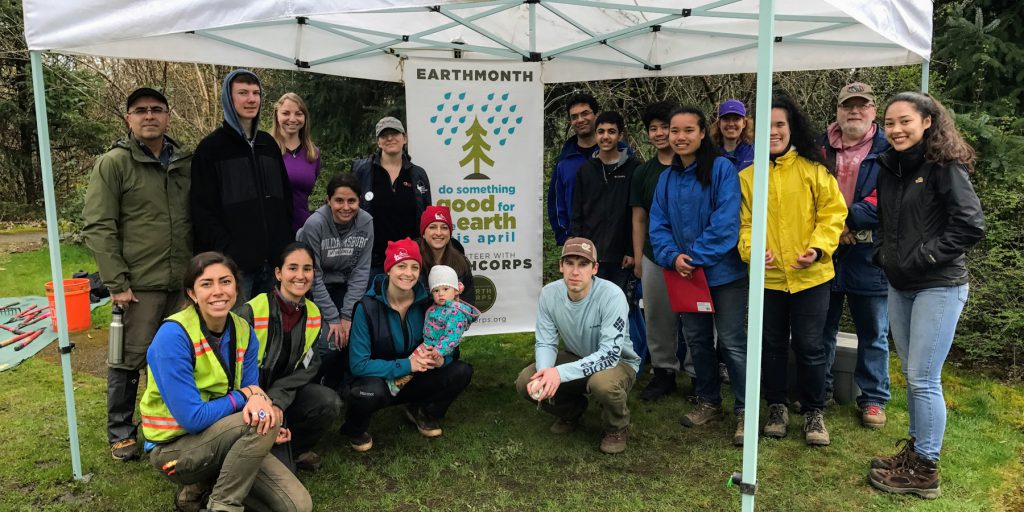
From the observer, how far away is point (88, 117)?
12000 millimetres

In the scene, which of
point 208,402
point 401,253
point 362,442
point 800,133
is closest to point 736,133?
point 800,133

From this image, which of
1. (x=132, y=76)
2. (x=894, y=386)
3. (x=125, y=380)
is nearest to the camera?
(x=125, y=380)

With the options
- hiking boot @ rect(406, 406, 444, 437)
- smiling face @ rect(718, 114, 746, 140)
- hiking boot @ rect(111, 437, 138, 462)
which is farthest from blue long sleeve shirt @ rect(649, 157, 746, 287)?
hiking boot @ rect(111, 437, 138, 462)

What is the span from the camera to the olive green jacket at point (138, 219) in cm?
325

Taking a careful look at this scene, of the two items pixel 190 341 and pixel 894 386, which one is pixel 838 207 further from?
pixel 190 341

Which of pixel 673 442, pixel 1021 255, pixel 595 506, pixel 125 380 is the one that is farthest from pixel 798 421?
pixel 125 380

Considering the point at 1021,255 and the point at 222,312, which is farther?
the point at 1021,255

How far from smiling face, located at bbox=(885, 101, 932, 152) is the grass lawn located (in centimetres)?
157

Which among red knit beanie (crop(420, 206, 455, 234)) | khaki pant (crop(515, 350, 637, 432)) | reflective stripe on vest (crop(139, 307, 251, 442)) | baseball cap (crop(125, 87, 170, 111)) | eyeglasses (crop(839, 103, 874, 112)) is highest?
baseball cap (crop(125, 87, 170, 111))

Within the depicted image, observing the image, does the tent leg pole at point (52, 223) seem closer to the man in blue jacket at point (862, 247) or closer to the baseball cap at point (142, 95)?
the baseball cap at point (142, 95)

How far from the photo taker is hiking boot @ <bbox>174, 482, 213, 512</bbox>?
287 centimetres

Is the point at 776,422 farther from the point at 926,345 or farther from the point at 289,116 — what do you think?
the point at 289,116

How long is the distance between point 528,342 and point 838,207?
3.01 metres

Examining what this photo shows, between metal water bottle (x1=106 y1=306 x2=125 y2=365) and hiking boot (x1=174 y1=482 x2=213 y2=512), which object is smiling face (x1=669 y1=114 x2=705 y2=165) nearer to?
hiking boot (x1=174 y1=482 x2=213 y2=512)
